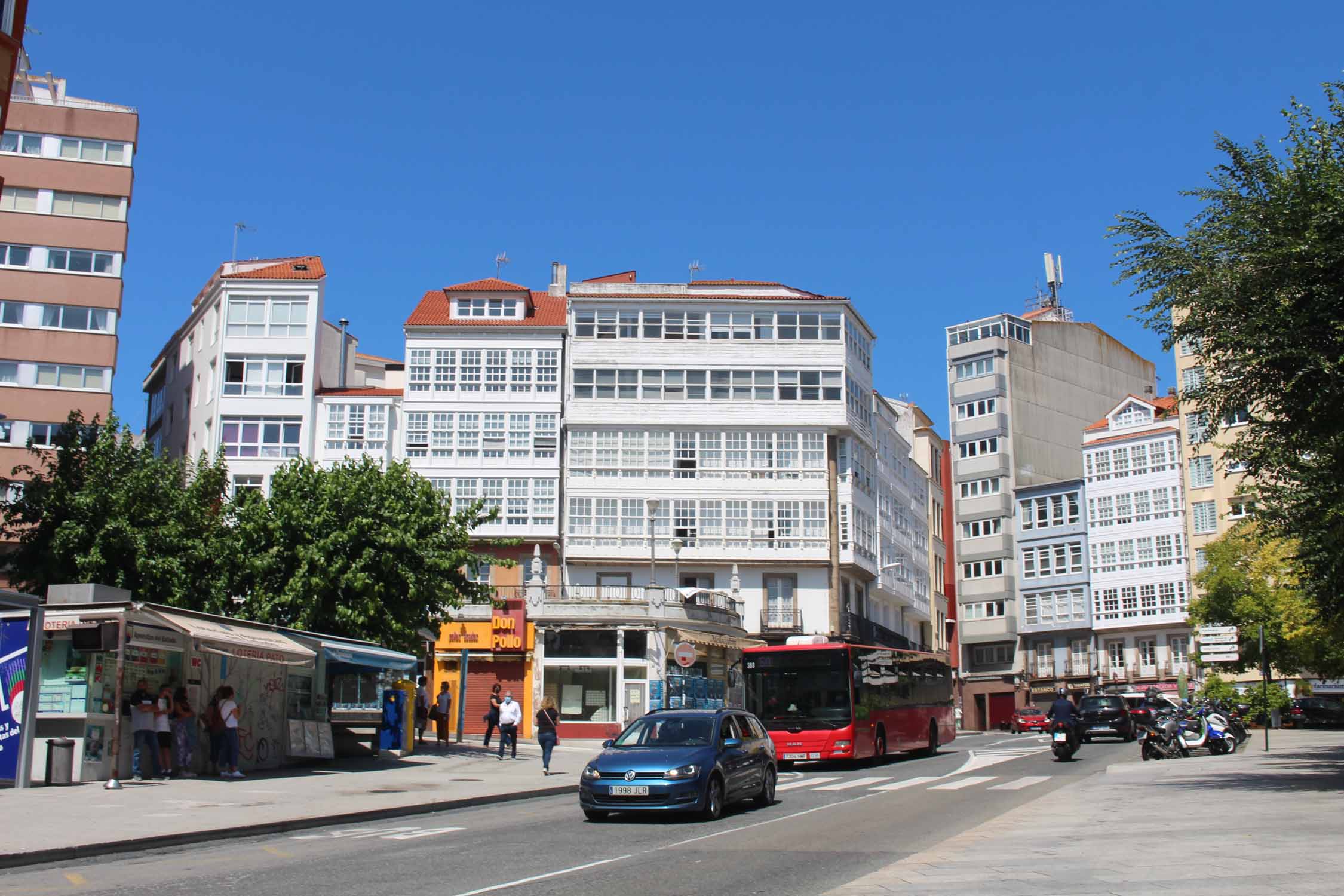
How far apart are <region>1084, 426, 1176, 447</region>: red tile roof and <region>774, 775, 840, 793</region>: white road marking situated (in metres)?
51.9

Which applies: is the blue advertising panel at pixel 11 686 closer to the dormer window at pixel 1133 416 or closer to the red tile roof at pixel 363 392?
the red tile roof at pixel 363 392

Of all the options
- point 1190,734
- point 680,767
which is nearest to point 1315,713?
point 1190,734

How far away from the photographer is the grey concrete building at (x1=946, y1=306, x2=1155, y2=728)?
80.4 m

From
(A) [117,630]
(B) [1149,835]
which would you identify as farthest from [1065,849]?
(A) [117,630]

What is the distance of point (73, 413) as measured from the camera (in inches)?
1460

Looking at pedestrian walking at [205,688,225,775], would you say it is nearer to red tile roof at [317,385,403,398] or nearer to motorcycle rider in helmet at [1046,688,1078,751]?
motorcycle rider in helmet at [1046,688,1078,751]

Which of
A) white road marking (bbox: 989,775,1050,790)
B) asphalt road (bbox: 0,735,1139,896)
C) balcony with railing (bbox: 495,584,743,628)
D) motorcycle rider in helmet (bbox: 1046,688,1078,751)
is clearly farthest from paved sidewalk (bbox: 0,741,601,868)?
balcony with railing (bbox: 495,584,743,628)

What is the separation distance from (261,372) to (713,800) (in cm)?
4454

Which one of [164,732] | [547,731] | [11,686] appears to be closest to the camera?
[11,686]

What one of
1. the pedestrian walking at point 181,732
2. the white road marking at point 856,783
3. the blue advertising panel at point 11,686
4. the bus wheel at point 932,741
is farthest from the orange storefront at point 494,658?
the blue advertising panel at point 11,686

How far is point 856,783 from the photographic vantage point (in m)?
25.2

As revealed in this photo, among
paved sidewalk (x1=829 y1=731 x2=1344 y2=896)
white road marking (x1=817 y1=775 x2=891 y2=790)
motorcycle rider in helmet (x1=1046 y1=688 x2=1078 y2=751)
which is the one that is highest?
motorcycle rider in helmet (x1=1046 y1=688 x2=1078 y2=751)

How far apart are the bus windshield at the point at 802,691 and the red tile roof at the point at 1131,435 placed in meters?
48.3

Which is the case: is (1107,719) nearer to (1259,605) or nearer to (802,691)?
(1259,605)
